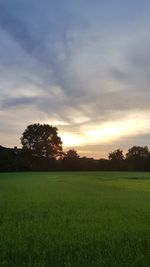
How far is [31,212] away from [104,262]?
24.2 feet

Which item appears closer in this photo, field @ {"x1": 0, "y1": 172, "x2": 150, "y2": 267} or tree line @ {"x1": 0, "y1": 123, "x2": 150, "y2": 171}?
field @ {"x1": 0, "y1": 172, "x2": 150, "y2": 267}

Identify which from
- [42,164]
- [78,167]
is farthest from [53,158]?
[78,167]

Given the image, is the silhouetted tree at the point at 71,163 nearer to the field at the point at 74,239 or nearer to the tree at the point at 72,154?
the tree at the point at 72,154

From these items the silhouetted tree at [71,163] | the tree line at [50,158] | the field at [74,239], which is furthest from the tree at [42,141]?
the field at [74,239]

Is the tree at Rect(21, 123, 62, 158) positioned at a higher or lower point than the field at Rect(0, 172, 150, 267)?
higher

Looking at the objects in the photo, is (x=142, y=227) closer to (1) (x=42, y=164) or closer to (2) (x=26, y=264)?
(2) (x=26, y=264)

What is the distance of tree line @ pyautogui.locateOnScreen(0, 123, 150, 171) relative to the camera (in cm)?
10450

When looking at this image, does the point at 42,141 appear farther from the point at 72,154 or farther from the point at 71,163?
the point at 71,163

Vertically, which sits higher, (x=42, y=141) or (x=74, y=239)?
(x=42, y=141)

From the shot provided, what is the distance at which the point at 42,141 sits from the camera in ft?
421

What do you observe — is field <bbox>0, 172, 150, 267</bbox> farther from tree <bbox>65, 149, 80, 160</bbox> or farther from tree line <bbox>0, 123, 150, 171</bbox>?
tree <bbox>65, 149, 80, 160</bbox>

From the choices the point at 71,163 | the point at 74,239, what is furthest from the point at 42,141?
the point at 74,239

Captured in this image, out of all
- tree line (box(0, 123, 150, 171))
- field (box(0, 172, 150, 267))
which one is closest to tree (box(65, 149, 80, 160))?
tree line (box(0, 123, 150, 171))

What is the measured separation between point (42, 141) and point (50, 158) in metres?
7.83
